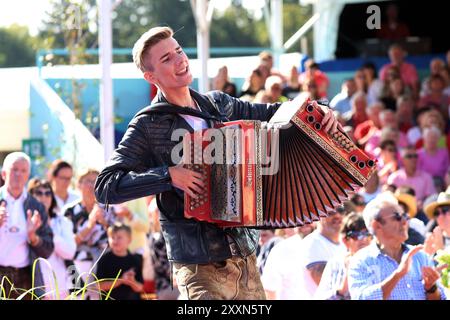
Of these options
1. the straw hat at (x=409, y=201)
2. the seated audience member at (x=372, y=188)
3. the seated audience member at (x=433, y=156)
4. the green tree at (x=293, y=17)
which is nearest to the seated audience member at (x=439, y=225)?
the straw hat at (x=409, y=201)

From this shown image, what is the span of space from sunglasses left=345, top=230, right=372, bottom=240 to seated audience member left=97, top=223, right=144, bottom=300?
73.9 inches

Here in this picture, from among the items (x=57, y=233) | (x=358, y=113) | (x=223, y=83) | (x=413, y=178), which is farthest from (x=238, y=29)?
(x=57, y=233)

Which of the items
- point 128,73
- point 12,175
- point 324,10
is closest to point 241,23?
point 324,10

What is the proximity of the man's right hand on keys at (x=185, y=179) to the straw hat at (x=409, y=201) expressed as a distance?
15.5 feet

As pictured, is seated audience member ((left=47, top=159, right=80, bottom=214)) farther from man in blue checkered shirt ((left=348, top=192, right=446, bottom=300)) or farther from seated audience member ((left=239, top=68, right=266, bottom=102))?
seated audience member ((left=239, top=68, right=266, bottom=102))

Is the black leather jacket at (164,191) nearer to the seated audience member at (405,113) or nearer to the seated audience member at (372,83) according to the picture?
the seated audience member at (405,113)

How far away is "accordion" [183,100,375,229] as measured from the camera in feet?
18.8

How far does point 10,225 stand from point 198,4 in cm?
358

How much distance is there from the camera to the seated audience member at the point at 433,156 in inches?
476

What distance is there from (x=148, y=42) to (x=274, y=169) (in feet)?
2.70

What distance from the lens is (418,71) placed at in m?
15.2

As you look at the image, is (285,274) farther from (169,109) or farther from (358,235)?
(169,109)

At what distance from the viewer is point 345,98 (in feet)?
47.0

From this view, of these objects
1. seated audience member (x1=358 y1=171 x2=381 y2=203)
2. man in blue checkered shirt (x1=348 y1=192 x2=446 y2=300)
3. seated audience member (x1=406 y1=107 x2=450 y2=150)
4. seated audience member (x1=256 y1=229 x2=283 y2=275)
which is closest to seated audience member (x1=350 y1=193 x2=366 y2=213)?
seated audience member (x1=358 y1=171 x2=381 y2=203)
